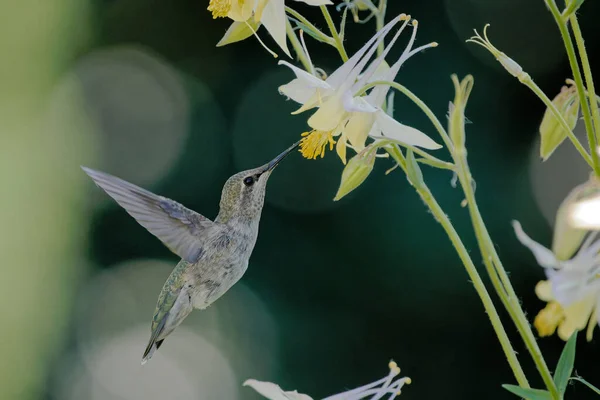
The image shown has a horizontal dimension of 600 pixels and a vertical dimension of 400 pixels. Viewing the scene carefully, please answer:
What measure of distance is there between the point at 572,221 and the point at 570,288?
5cm

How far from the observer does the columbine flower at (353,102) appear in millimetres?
696

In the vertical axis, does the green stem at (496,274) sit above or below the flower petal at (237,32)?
below

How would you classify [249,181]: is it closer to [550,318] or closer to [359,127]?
[359,127]

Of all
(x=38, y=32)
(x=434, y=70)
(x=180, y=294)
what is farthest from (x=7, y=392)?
(x=180, y=294)

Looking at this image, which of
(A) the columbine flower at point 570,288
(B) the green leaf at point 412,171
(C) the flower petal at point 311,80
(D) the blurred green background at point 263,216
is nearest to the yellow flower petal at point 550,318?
(A) the columbine flower at point 570,288

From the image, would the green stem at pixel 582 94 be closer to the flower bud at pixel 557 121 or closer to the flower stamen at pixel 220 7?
the flower bud at pixel 557 121

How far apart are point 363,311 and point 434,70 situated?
76cm

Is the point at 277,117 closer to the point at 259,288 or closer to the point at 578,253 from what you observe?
the point at 259,288

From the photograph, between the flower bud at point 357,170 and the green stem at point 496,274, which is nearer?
the green stem at point 496,274

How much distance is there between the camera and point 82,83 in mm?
3422

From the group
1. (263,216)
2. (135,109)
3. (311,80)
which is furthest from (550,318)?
(135,109)

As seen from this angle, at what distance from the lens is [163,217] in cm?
108

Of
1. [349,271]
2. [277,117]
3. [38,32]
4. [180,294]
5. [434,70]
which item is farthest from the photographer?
[38,32]

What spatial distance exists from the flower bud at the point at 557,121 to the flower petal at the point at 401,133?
0.10 metres
